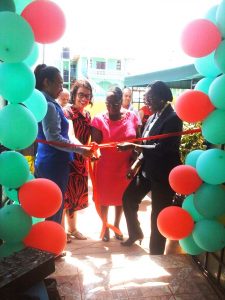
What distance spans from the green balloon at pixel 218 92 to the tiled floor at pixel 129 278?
141 cm

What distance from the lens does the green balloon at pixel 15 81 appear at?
1.89 m

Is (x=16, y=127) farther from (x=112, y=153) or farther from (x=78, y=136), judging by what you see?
(x=112, y=153)

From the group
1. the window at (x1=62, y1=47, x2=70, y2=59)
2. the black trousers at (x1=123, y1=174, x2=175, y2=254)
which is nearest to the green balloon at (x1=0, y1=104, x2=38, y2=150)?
the black trousers at (x1=123, y1=174, x2=175, y2=254)

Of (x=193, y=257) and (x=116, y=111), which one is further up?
(x=116, y=111)

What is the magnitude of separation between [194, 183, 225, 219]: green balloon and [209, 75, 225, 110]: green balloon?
60 centimetres

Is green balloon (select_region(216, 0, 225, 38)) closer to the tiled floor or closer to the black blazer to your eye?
the black blazer

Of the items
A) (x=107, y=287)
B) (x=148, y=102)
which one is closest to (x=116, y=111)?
(x=148, y=102)

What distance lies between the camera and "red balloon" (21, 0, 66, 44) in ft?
6.34

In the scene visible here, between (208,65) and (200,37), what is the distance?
1.05 ft

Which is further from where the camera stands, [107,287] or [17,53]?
[107,287]

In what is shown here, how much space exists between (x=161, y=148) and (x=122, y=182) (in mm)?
985

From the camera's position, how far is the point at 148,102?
302cm

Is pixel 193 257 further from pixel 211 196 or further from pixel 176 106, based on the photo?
pixel 176 106

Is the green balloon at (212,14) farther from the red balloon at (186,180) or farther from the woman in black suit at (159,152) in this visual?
the red balloon at (186,180)
